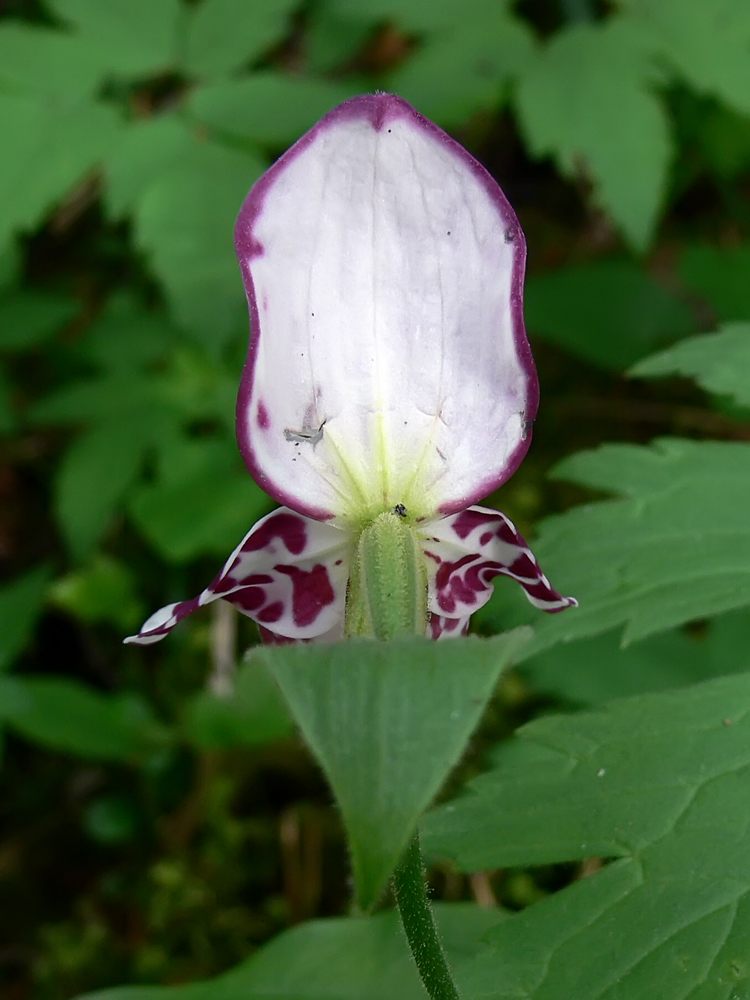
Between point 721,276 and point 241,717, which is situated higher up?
point 721,276

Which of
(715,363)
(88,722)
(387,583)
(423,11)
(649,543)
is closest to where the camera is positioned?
(387,583)

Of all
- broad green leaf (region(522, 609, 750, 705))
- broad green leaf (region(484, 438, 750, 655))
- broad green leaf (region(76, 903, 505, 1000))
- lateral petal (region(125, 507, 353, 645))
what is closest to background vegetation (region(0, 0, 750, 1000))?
broad green leaf (region(522, 609, 750, 705))

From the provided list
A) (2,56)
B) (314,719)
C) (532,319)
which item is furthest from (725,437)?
(314,719)

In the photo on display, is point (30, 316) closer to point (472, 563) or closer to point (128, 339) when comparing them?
point (128, 339)

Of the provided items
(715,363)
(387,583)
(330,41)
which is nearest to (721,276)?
(330,41)

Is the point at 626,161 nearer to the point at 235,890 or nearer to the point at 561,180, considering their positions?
the point at 561,180

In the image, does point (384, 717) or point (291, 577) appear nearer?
point (384, 717)

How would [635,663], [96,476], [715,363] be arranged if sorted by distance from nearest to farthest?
[715,363] → [635,663] → [96,476]
